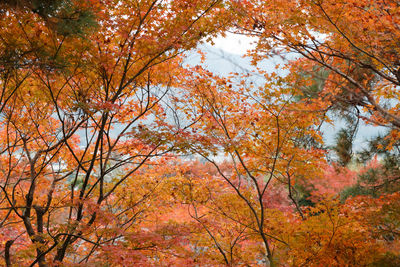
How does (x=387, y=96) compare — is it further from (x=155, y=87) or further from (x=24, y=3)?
(x=24, y=3)

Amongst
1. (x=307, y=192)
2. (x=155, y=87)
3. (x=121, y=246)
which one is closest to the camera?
(x=121, y=246)

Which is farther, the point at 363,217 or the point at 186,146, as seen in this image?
the point at 363,217

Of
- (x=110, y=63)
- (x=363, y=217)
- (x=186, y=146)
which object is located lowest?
(x=363, y=217)

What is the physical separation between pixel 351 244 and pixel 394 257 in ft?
1.95

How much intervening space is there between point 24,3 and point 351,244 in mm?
4863

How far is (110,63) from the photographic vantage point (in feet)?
12.8

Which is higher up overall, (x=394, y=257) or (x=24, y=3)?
(x=24, y=3)

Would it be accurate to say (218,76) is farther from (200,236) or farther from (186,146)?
(200,236)

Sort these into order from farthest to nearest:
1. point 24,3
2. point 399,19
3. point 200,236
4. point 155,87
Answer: point 200,236 → point 155,87 → point 399,19 → point 24,3

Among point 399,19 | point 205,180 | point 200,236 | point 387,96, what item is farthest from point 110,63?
point 387,96

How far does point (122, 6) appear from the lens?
154 inches

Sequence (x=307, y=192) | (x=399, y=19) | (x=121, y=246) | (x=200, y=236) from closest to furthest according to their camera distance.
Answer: (x=121, y=246) → (x=399, y=19) → (x=200, y=236) → (x=307, y=192)

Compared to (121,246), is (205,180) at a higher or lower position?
higher

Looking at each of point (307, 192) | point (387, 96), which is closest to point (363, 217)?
point (387, 96)
